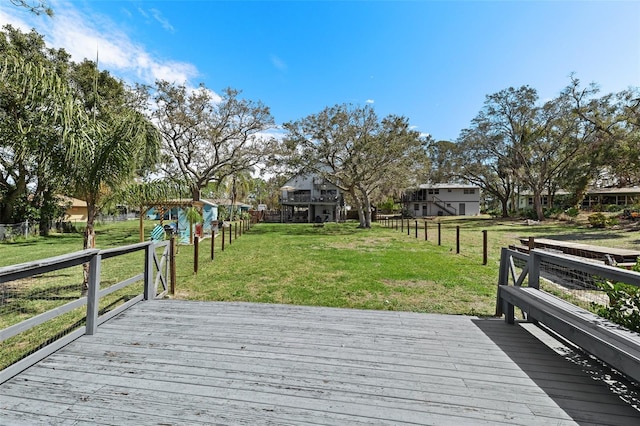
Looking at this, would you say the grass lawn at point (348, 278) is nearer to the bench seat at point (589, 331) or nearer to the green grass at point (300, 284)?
the green grass at point (300, 284)

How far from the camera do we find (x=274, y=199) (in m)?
49.1

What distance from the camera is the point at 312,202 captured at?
1389 inches

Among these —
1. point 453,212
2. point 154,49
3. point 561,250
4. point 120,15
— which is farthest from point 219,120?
point 453,212

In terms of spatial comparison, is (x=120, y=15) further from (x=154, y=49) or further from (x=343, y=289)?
(x=343, y=289)

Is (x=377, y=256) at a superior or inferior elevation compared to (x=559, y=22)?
inferior

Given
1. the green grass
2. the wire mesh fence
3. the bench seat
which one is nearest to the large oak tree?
the green grass

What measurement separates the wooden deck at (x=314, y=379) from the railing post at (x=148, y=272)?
1139 millimetres

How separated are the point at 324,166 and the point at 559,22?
674 inches

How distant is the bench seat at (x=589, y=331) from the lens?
2004 mm

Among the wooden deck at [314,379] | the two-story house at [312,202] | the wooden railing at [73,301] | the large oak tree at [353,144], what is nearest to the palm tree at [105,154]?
the wooden railing at [73,301]

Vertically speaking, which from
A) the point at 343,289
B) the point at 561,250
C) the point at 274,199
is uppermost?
the point at 274,199

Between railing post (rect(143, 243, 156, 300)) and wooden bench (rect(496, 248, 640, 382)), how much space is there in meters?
5.13

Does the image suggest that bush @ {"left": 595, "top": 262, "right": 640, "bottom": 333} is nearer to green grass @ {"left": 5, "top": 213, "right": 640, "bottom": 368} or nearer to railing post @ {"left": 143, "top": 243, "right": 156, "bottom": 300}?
green grass @ {"left": 5, "top": 213, "right": 640, "bottom": 368}

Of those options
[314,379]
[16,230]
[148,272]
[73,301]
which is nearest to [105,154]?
[148,272]
